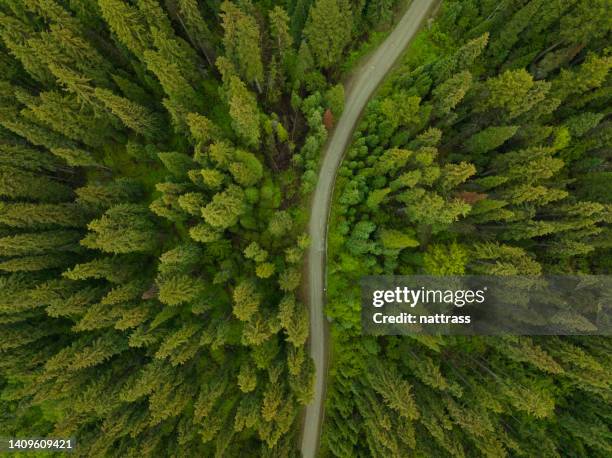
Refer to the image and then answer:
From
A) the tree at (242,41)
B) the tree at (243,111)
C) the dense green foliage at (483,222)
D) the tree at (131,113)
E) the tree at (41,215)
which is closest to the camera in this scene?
the tree at (243,111)

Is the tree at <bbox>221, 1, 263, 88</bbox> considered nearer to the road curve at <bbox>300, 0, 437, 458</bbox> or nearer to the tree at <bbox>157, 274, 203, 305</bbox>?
the road curve at <bbox>300, 0, 437, 458</bbox>

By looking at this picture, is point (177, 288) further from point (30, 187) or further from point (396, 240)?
point (396, 240)

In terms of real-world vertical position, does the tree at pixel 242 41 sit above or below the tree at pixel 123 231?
above

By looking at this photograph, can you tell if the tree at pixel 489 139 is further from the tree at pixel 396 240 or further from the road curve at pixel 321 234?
the road curve at pixel 321 234

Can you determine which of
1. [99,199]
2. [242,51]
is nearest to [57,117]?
[99,199]

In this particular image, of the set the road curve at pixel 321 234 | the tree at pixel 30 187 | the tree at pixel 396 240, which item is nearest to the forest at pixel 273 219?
the tree at pixel 30 187

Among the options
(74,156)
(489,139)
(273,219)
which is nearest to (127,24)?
(74,156)
